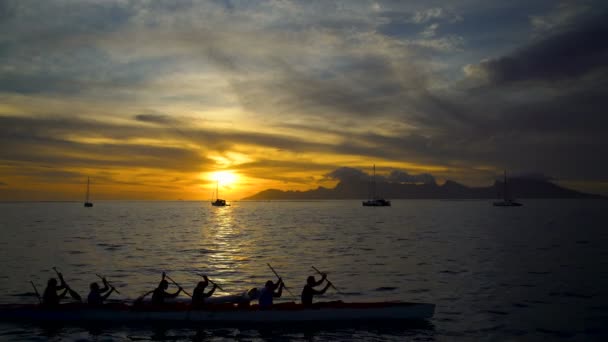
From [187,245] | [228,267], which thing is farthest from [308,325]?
[187,245]

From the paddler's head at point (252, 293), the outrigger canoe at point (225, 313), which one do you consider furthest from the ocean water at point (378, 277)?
the paddler's head at point (252, 293)

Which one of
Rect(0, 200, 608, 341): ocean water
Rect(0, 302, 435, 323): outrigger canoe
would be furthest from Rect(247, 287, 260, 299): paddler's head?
Rect(0, 200, 608, 341): ocean water

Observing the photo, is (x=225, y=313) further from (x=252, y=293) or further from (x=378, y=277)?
(x=378, y=277)

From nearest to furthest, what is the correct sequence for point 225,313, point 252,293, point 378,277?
point 225,313 < point 252,293 < point 378,277

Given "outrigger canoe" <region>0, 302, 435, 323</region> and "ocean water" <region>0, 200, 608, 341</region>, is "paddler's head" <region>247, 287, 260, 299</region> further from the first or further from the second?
"ocean water" <region>0, 200, 608, 341</region>

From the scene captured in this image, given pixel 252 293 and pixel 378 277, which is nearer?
pixel 252 293

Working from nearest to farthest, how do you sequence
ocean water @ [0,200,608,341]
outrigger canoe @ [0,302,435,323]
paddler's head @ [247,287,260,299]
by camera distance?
1. ocean water @ [0,200,608,341]
2. outrigger canoe @ [0,302,435,323]
3. paddler's head @ [247,287,260,299]

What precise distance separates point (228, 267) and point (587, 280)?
28581 millimetres

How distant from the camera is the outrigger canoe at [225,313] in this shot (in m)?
20.3

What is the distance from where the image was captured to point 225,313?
2058 cm

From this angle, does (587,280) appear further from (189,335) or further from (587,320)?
(189,335)

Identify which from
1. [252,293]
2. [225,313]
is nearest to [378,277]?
[252,293]

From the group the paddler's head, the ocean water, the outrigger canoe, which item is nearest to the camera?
the ocean water

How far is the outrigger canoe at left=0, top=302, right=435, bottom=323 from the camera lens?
66.5 feet
